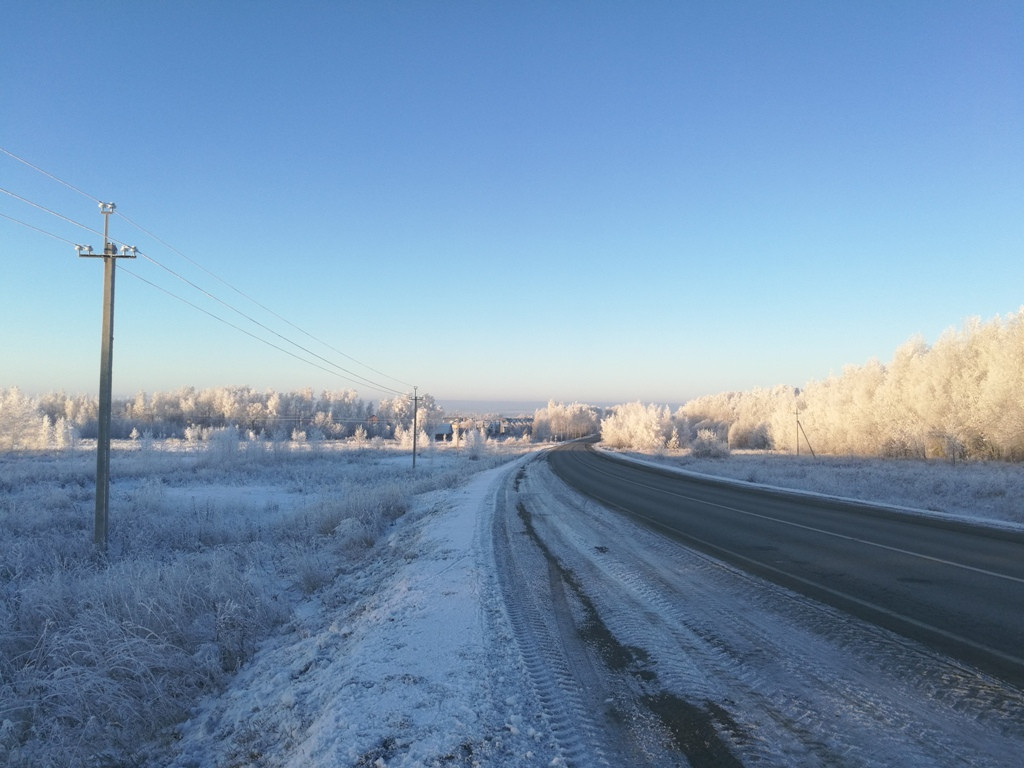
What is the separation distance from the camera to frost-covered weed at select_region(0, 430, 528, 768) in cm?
446

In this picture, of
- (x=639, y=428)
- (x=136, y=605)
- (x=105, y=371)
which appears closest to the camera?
(x=136, y=605)

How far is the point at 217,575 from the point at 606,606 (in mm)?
5333

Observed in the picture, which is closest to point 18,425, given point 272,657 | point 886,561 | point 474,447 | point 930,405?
point 474,447

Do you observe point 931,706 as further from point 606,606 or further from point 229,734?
point 229,734

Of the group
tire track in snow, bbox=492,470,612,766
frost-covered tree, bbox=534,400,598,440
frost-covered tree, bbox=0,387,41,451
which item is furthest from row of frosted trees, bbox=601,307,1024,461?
frost-covered tree, bbox=534,400,598,440

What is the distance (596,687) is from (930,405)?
169ft

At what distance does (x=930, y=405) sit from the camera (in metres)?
43.2

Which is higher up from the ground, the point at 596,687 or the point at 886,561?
the point at 596,687

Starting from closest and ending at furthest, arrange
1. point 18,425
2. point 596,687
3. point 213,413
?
1. point 596,687
2. point 18,425
3. point 213,413

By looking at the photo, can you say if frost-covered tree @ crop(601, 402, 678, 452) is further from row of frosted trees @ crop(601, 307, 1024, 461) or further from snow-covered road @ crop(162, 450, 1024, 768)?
snow-covered road @ crop(162, 450, 1024, 768)

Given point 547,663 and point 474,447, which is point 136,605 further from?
point 474,447

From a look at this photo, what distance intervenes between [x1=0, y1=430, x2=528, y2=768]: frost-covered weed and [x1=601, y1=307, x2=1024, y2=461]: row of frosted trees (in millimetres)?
42056

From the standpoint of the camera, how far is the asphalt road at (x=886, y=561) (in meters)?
5.00

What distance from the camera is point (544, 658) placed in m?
4.43
